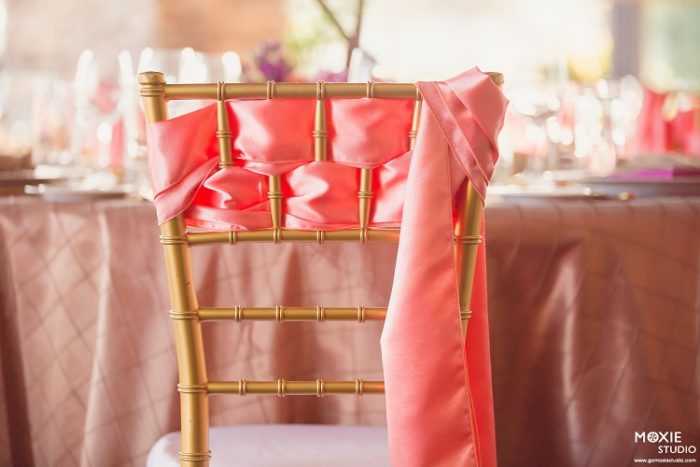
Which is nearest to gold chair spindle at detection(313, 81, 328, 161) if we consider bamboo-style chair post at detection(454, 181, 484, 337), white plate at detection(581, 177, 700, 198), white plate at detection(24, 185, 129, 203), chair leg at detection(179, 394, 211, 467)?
bamboo-style chair post at detection(454, 181, 484, 337)

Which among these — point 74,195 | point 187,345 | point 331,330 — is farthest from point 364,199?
point 74,195

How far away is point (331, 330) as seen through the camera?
5.02ft

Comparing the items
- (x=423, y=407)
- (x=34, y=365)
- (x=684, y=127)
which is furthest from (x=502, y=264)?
(x=684, y=127)

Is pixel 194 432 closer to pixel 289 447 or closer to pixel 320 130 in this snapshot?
pixel 289 447

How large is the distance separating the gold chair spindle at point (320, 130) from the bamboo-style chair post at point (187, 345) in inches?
7.1

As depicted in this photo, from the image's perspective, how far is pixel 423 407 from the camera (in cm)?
114

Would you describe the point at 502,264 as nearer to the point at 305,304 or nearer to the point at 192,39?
the point at 305,304

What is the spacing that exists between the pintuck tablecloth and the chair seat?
19cm

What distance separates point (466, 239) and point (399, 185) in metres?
0.10

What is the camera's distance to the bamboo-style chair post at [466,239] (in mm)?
1151

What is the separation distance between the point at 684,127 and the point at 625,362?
3289 mm

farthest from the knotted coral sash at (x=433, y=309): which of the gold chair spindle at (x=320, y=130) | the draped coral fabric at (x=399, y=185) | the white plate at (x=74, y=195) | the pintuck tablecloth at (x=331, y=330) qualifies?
the white plate at (x=74, y=195)

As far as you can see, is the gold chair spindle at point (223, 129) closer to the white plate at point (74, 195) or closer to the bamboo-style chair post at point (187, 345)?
the bamboo-style chair post at point (187, 345)

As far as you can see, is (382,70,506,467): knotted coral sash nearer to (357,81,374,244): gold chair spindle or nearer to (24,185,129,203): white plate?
(357,81,374,244): gold chair spindle
